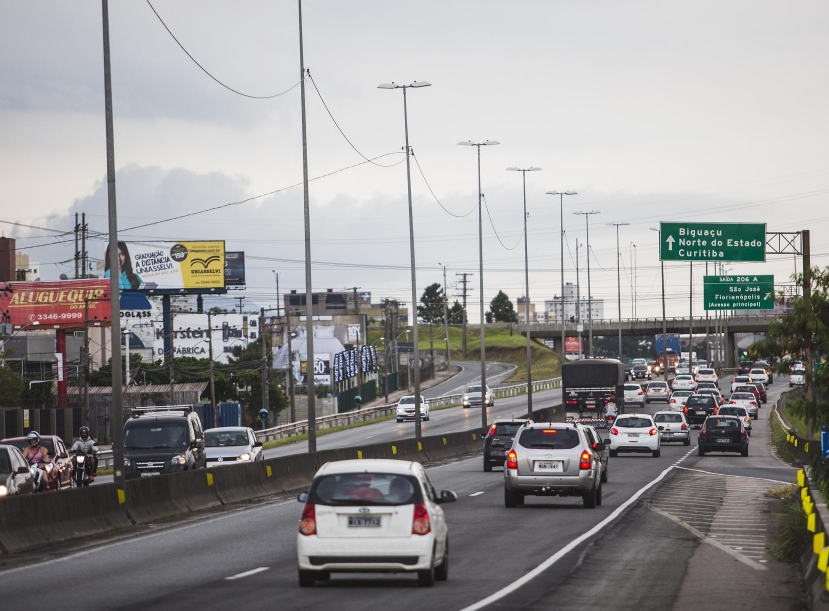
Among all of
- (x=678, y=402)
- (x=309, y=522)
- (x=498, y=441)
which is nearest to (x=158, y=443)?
(x=498, y=441)

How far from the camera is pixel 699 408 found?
69.9 meters

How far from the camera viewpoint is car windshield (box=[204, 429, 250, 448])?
3856cm

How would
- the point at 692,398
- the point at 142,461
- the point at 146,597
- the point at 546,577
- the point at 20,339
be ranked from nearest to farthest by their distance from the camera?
the point at 146,597
the point at 546,577
the point at 142,461
the point at 692,398
the point at 20,339

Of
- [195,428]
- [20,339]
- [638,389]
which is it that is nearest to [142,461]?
[195,428]

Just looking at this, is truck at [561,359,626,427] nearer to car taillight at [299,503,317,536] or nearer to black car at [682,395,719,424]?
black car at [682,395,719,424]

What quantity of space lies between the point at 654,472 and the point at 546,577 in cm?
2344

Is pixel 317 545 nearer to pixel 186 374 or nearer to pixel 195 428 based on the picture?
pixel 195 428

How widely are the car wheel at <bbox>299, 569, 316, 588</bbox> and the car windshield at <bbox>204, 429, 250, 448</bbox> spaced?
2428 cm

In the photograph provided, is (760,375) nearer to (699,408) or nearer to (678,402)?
(678,402)

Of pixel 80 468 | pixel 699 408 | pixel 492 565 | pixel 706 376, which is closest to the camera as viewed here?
pixel 492 565

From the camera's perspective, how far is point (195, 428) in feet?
110

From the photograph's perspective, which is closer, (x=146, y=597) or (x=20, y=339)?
(x=146, y=597)

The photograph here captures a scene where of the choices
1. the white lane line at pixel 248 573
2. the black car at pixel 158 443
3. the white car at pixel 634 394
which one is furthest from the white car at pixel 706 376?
the white lane line at pixel 248 573

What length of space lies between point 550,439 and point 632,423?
73.5ft
